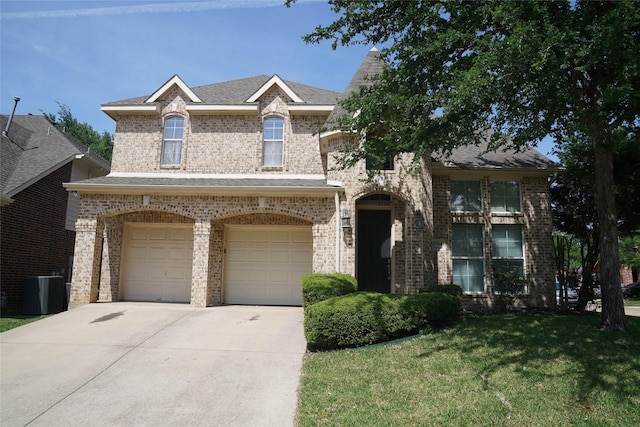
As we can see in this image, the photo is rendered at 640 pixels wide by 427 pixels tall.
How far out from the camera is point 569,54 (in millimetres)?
5973

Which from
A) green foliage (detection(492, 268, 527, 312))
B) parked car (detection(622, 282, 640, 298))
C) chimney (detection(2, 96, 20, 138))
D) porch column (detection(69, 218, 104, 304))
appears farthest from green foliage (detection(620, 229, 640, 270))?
chimney (detection(2, 96, 20, 138))

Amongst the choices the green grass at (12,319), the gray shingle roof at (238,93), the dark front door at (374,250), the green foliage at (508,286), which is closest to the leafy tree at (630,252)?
the green foliage at (508,286)

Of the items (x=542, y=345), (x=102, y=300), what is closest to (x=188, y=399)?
(x=542, y=345)

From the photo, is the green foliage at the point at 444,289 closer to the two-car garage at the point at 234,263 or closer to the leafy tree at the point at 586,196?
the two-car garage at the point at 234,263

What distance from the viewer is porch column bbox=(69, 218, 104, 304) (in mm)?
12195

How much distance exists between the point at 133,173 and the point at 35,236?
417 centimetres

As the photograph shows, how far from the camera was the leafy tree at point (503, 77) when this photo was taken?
6.09m

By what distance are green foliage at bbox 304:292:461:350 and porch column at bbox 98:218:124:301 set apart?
843 centimetres

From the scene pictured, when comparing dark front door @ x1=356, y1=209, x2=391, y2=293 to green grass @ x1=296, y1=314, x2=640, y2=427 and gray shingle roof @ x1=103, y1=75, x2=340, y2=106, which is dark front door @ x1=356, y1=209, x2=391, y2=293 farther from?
green grass @ x1=296, y1=314, x2=640, y2=427

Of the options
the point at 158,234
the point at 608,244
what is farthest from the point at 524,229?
the point at 158,234

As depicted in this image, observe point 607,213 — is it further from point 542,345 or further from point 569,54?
point 569,54

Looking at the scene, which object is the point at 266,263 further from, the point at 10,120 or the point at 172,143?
the point at 10,120

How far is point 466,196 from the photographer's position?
1325 cm

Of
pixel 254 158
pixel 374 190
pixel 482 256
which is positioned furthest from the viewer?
pixel 254 158
